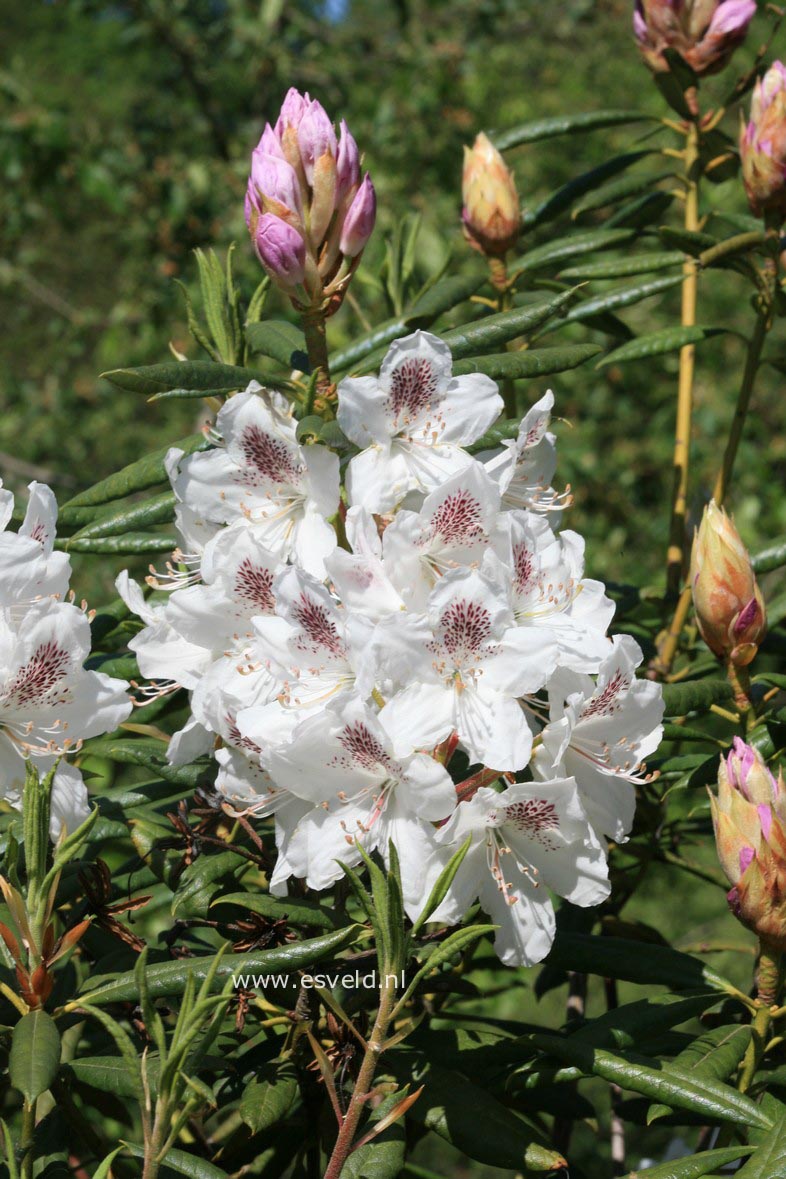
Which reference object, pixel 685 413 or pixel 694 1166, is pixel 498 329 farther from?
pixel 694 1166

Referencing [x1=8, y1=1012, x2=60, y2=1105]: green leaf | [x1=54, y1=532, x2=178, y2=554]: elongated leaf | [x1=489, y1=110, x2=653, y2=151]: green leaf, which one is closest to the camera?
[x1=8, y1=1012, x2=60, y2=1105]: green leaf

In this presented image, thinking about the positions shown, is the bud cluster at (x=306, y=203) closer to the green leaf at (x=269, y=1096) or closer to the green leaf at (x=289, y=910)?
the green leaf at (x=289, y=910)

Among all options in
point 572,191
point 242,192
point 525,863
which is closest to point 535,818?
point 525,863

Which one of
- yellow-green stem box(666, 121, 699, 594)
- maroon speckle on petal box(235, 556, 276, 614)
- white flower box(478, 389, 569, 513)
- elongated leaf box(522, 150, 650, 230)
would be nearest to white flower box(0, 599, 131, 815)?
maroon speckle on petal box(235, 556, 276, 614)

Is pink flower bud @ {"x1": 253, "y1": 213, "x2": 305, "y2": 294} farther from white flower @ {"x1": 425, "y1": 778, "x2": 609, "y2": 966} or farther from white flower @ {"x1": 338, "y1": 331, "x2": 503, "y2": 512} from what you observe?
white flower @ {"x1": 425, "y1": 778, "x2": 609, "y2": 966}

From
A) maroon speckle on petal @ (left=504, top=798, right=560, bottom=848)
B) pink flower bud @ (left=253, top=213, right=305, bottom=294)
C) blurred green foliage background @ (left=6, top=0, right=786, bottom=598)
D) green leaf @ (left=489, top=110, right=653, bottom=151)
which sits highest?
pink flower bud @ (left=253, top=213, right=305, bottom=294)

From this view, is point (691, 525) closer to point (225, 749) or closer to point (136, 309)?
point (225, 749)
